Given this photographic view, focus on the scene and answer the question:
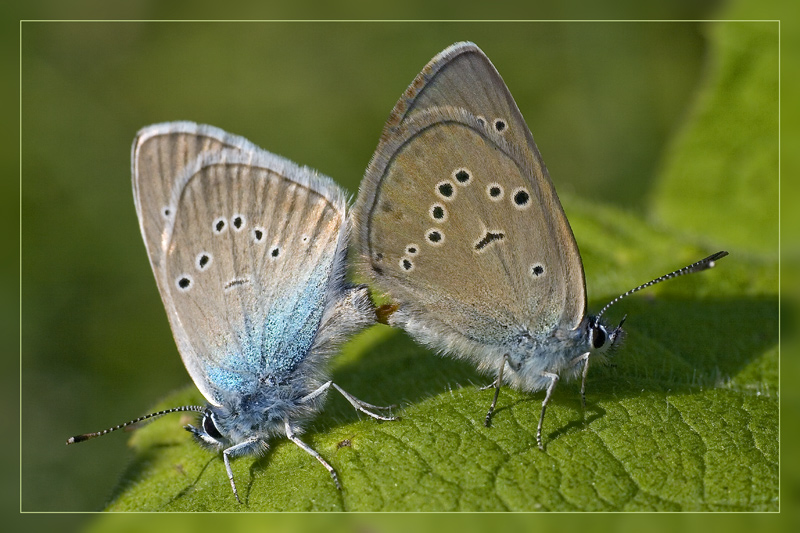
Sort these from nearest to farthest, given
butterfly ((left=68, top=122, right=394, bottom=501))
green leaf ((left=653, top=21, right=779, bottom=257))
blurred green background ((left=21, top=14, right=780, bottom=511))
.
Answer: butterfly ((left=68, top=122, right=394, bottom=501)) < green leaf ((left=653, top=21, right=779, bottom=257)) < blurred green background ((left=21, top=14, right=780, bottom=511))

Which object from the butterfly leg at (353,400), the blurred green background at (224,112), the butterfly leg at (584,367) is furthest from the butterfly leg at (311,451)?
the blurred green background at (224,112)

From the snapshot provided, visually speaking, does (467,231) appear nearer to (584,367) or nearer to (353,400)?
(584,367)

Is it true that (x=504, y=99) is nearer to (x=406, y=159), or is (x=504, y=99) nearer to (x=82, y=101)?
(x=406, y=159)

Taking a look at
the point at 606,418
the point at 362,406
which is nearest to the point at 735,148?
the point at 606,418

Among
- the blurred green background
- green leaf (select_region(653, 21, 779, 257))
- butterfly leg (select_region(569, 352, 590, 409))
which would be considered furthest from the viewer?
the blurred green background

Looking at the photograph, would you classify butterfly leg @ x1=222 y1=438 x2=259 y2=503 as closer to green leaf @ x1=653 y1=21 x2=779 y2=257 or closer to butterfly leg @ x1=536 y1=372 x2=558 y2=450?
butterfly leg @ x1=536 y1=372 x2=558 y2=450

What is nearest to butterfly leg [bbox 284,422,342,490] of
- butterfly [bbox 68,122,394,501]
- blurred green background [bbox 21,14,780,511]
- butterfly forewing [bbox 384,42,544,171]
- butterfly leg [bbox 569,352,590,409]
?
butterfly [bbox 68,122,394,501]
